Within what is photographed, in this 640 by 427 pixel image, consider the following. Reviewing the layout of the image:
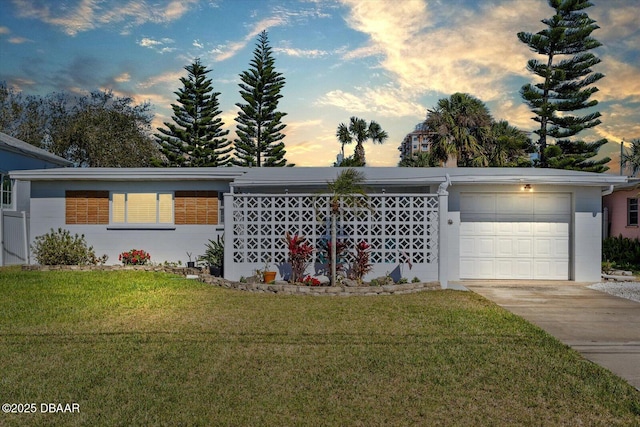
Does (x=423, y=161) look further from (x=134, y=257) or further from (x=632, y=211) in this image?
(x=134, y=257)

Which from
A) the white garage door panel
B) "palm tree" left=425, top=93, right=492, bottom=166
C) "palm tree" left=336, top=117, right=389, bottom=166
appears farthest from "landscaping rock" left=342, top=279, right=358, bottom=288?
"palm tree" left=336, top=117, right=389, bottom=166

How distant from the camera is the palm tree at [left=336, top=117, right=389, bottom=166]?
115 ft

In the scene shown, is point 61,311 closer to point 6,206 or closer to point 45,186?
point 45,186

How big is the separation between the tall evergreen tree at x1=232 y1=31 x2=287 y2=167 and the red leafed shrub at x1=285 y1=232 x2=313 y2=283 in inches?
646

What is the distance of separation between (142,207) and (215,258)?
10.2 feet

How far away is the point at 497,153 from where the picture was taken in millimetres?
23125

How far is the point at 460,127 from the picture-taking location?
23.8 meters

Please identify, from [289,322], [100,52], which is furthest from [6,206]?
[289,322]

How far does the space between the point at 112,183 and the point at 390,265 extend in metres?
8.35

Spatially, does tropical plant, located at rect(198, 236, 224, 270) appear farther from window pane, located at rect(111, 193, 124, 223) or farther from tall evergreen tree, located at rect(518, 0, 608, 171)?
tall evergreen tree, located at rect(518, 0, 608, 171)

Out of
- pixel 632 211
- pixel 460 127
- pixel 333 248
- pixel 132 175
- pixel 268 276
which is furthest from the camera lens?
pixel 460 127

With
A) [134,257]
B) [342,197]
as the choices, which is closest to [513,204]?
[342,197]

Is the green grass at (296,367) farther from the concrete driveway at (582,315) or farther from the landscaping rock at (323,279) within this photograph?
the landscaping rock at (323,279)

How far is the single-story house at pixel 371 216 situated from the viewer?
374 inches
